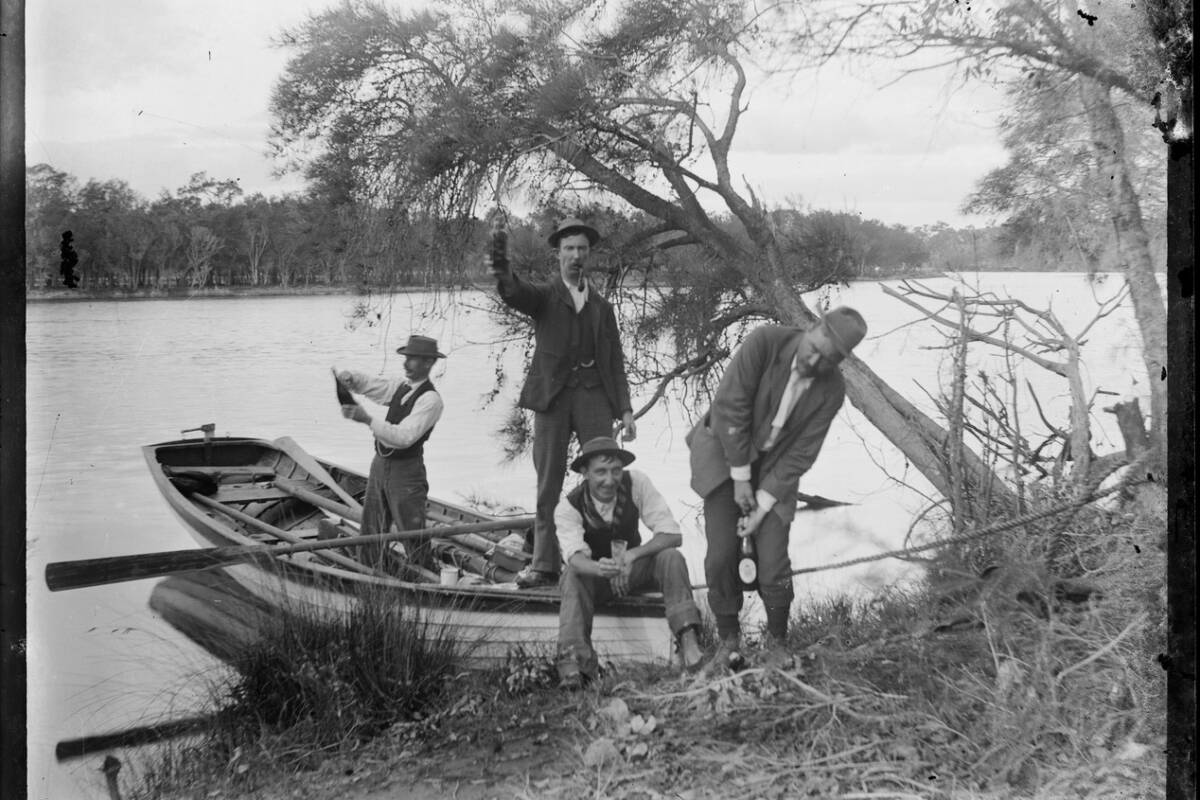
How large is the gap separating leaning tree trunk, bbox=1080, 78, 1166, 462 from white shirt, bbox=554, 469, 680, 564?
235cm

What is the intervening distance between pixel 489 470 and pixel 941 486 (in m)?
2.26

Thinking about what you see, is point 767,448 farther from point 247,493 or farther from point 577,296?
point 247,493

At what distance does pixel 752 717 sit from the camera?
4477mm

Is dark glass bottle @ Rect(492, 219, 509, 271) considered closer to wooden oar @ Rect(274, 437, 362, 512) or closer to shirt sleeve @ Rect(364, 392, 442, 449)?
shirt sleeve @ Rect(364, 392, 442, 449)

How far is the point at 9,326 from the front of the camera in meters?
4.59

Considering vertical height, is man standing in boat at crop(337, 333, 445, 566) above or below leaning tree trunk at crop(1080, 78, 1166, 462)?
below

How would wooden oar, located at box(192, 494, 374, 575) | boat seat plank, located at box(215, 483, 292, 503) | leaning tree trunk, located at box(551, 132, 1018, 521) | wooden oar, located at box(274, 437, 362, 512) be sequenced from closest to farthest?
leaning tree trunk, located at box(551, 132, 1018, 521), wooden oar, located at box(274, 437, 362, 512), wooden oar, located at box(192, 494, 374, 575), boat seat plank, located at box(215, 483, 292, 503)

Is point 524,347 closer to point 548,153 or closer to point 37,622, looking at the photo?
point 548,153

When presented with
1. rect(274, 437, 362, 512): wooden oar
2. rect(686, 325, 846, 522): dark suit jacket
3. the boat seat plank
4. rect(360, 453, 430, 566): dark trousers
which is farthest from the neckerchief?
the boat seat plank

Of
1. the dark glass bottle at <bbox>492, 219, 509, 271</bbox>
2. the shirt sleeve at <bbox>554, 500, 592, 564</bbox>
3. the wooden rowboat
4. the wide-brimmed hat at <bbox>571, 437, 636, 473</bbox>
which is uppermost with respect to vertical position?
the dark glass bottle at <bbox>492, 219, 509, 271</bbox>

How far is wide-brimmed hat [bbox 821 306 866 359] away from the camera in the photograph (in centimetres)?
465

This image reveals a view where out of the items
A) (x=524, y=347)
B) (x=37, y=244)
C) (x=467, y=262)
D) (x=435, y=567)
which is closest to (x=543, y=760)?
(x=435, y=567)

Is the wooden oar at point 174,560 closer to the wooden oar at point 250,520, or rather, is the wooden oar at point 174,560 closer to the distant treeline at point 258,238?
the wooden oar at point 250,520

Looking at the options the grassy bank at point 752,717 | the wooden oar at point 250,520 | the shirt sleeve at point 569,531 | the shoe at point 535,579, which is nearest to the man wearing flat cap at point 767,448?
the grassy bank at point 752,717
